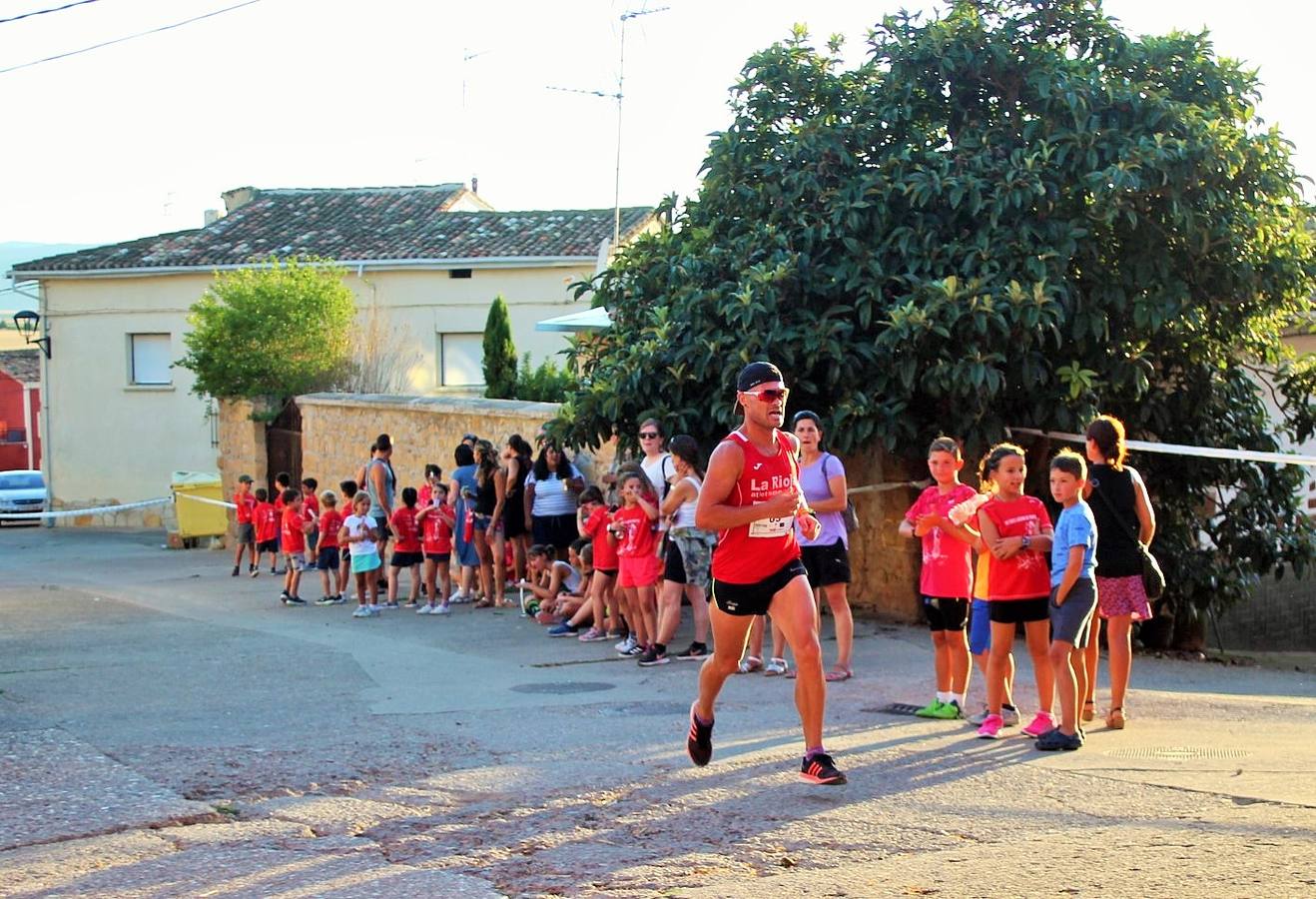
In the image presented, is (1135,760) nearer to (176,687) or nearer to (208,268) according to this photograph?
(176,687)

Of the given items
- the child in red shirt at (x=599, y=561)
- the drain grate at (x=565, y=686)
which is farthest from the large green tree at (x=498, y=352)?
the drain grate at (x=565, y=686)

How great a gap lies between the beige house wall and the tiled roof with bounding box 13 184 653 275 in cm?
50

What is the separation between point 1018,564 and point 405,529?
866 cm

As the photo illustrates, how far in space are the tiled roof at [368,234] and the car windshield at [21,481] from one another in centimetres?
542

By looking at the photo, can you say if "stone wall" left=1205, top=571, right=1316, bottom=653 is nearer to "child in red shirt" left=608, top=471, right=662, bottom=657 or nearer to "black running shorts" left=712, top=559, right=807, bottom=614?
"child in red shirt" left=608, top=471, right=662, bottom=657

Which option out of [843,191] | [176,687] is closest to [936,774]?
[176,687]

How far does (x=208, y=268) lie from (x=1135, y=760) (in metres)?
31.6

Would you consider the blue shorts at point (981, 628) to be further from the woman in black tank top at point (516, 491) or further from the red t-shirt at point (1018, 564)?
the woman in black tank top at point (516, 491)

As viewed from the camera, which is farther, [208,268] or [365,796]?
[208,268]

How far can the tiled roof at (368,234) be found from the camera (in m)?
35.0

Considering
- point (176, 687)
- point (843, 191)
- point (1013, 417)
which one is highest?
point (843, 191)

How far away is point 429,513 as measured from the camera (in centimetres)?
1515

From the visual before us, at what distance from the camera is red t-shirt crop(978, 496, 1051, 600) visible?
7.93 metres

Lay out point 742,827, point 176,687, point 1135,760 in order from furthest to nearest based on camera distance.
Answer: point 176,687, point 1135,760, point 742,827
